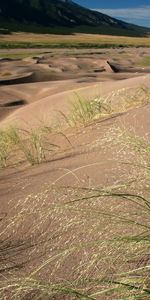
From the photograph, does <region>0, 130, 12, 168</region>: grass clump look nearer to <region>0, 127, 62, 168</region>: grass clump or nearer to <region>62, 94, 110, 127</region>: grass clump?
<region>0, 127, 62, 168</region>: grass clump

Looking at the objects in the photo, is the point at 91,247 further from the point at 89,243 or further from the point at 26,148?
the point at 26,148

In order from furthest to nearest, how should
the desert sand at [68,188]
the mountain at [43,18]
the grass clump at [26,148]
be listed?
the mountain at [43,18] → the grass clump at [26,148] → the desert sand at [68,188]

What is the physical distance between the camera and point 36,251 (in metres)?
2.77

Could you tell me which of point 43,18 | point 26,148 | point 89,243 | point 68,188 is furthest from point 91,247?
point 43,18

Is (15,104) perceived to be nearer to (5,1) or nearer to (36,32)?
(36,32)

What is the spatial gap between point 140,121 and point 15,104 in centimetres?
1107

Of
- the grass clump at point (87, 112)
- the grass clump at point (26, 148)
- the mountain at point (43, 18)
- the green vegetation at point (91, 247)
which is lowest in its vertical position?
the green vegetation at point (91, 247)

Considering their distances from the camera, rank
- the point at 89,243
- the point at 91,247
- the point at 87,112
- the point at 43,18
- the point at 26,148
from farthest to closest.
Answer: the point at 43,18 < the point at 87,112 < the point at 26,148 < the point at 91,247 < the point at 89,243

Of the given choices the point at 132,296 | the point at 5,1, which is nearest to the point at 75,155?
the point at 132,296

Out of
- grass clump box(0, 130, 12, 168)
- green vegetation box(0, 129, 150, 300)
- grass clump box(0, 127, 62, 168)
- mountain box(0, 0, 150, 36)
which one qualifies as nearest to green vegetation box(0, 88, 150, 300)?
green vegetation box(0, 129, 150, 300)

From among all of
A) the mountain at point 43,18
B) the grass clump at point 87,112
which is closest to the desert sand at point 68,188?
the grass clump at point 87,112

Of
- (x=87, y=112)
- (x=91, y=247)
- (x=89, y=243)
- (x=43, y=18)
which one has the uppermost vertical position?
(x=43, y=18)

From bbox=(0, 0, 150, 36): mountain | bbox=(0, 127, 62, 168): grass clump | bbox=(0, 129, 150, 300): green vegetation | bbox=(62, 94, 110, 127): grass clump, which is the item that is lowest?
bbox=(0, 129, 150, 300): green vegetation

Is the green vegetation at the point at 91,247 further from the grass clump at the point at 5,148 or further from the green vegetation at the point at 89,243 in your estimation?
the grass clump at the point at 5,148
